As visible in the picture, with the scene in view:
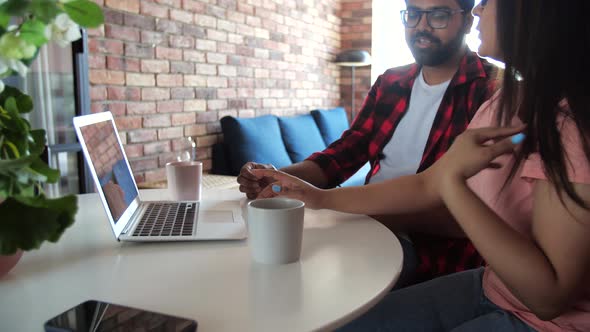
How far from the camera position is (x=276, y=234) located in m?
0.78

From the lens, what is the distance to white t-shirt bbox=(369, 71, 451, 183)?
1.60 meters

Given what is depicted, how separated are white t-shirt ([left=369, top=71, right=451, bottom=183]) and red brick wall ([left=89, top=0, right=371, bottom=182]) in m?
1.53

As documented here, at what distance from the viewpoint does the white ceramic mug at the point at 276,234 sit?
78 centimetres

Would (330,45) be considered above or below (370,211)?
above

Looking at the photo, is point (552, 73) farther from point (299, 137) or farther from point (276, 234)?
point (299, 137)

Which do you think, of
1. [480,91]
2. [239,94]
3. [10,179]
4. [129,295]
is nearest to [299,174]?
[480,91]

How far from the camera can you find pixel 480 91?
150 centimetres

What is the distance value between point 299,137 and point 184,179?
8.52 feet

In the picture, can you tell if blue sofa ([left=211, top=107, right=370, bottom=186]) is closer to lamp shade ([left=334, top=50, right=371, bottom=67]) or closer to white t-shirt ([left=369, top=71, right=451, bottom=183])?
lamp shade ([left=334, top=50, right=371, bottom=67])

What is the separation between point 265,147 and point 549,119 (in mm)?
2666

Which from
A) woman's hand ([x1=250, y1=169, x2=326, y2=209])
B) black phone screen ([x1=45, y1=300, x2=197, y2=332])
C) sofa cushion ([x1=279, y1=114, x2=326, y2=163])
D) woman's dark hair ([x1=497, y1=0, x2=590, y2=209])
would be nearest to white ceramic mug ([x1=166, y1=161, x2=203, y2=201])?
woman's hand ([x1=250, y1=169, x2=326, y2=209])

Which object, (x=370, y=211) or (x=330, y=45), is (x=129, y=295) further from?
(x=330, y=45)

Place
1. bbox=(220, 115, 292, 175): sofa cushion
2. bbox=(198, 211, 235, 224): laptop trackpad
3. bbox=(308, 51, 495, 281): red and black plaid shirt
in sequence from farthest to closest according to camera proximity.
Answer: bbox=(220, 115, 292, 175): sofa cushion, bbox=(308, 51, 495, 281): red and black plaid shirt, bbox=(198, 211, 235, 224): laptop trackpad

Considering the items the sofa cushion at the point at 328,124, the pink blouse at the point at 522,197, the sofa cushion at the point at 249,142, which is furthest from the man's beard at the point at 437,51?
the sofa cushion at the point at 328,124
